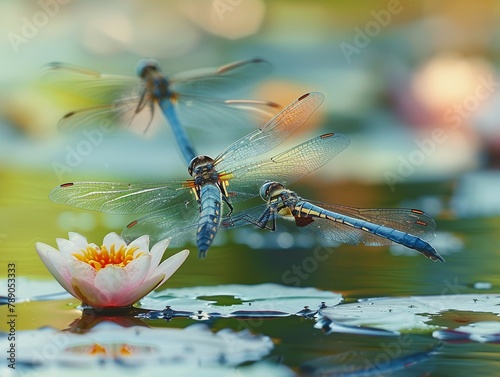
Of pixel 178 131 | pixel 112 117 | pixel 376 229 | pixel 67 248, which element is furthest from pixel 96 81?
pixel 376 229

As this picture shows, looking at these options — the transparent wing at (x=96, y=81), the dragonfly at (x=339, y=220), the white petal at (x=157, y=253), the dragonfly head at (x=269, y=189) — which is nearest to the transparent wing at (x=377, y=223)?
the dragonfly at (x=339, y=220)

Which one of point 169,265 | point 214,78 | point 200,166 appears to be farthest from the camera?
point 214,78

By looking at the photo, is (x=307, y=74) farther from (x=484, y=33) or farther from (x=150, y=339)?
(x=150, y=339)

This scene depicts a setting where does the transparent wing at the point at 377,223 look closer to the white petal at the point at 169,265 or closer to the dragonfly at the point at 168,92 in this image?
the white petal at the point at 169,265

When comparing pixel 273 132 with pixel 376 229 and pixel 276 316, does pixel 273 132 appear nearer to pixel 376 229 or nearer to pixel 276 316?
pixel 376 229

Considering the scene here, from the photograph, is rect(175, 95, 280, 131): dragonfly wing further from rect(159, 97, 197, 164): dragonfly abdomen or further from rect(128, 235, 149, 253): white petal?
rect(128, 235, 149, 253): white petal

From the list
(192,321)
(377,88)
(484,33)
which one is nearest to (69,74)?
(192,321)

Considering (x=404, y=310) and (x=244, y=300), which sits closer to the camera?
(x=404, y=310)
